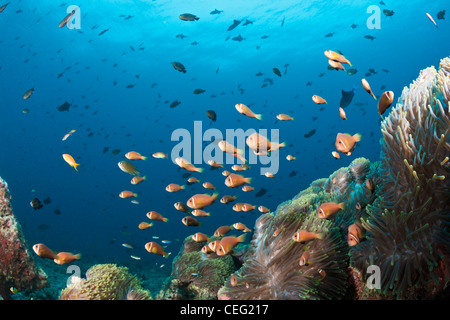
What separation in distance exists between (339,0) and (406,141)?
3354cm

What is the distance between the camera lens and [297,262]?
2.96 metres

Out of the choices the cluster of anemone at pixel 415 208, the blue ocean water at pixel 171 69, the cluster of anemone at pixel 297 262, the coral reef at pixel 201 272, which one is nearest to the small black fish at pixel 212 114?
the coral reef at pixel 201 272

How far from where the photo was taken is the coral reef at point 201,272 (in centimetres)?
452

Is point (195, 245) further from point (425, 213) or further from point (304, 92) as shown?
point (304, 92)

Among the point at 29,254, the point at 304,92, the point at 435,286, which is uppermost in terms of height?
the point at 435,286

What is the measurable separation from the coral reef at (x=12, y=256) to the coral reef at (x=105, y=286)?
2386 mm

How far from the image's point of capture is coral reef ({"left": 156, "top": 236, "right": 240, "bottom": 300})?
452 cm

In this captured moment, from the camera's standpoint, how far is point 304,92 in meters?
56.8

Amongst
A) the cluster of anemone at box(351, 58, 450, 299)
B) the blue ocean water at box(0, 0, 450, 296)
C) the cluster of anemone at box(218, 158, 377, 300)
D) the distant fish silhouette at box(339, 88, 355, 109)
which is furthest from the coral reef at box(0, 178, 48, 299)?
the distant fish silhouette at box(339, 88, 355, 109)

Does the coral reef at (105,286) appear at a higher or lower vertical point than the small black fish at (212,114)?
lower

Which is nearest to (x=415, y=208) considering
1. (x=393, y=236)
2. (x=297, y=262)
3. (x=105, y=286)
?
(x=393, y=236)

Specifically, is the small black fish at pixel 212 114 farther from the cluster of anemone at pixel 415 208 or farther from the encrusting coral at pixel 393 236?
the cluster of anemone at pixel 415 208

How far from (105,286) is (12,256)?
2.82m
